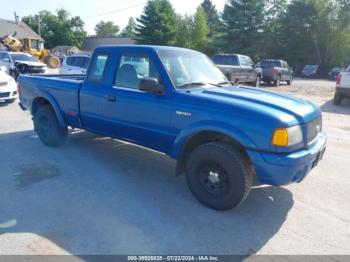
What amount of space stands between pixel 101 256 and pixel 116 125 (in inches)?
91.1

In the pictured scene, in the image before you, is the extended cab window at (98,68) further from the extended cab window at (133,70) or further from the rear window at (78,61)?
the rear window at (78,61)

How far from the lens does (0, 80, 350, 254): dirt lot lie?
3.35 m

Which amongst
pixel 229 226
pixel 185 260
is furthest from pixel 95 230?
pixel 229 226

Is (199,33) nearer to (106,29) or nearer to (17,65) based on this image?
(17,65)

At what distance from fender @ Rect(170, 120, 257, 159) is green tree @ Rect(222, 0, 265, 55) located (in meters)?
45.6

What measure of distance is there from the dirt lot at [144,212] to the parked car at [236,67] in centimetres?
1077

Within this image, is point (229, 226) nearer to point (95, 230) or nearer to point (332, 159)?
point (95, 230)

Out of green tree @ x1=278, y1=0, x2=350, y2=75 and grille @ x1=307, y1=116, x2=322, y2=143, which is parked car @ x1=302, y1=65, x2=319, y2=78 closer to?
green tree @ x1=278, y1=0, x2=350, y2=75

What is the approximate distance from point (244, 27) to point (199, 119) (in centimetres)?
4783

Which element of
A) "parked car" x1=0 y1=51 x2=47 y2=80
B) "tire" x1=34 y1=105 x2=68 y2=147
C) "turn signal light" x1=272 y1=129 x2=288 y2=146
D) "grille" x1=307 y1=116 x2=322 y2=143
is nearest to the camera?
"turn signal light" x1=272 y1=129 x2=288 y2=146

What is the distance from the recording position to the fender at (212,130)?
3707 mm

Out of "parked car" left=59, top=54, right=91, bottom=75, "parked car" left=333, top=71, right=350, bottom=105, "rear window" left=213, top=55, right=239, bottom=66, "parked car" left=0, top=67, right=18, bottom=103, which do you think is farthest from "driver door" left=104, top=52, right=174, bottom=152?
"rear window" left=213, top=55, right=239, bottom=66

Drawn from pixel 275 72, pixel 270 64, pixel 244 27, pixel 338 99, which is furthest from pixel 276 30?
pixel 338 99

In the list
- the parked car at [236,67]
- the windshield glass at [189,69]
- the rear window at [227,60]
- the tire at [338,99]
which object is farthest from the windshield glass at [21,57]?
the windshield glass at [189,69]
